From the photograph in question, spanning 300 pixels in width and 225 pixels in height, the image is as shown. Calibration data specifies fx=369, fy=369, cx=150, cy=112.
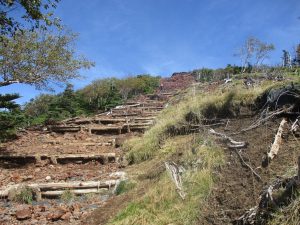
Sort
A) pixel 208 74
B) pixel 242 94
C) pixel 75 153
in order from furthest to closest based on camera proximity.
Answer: pixel 208 74
pixel 75 153
pixel 242 94

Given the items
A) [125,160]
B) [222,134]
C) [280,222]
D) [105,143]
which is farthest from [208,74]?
[280,222]

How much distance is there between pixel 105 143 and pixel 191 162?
5975 mm

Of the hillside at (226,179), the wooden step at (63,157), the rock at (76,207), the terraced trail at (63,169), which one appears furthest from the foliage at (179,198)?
the wooden step at (63,157)

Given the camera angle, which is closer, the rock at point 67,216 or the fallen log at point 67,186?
the rock at point 67,216

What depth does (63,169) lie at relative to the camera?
30.2ft

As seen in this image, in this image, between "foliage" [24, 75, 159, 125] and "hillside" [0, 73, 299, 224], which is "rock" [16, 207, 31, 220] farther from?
"foliage" [24, 75, 159, 125]

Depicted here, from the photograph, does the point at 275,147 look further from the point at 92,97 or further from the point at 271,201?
the point at 92,97

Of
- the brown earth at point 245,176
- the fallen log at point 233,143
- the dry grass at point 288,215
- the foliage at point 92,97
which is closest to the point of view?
the dry grass at point 288,215

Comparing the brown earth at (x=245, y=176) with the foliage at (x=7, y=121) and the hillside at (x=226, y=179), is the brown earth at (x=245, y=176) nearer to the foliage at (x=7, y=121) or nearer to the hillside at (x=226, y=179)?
the hillside at (x=226, y=179)

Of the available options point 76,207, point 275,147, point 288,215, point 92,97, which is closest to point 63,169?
point 76,207

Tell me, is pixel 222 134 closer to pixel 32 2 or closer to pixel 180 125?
pixel 180 125

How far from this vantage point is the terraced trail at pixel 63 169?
6289 mm

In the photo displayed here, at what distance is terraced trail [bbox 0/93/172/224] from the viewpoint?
6289 millimetres

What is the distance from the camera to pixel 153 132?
9.38m
